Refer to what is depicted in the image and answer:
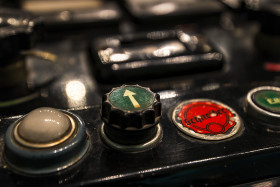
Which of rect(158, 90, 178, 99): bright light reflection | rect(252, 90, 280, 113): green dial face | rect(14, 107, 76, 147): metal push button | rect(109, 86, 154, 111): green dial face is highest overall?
rect(109, 86, 154, 111): green dial face

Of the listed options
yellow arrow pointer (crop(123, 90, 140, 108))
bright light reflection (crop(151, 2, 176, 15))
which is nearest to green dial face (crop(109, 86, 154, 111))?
yellow arrow pointer (crop(123, 90, 140, 108))

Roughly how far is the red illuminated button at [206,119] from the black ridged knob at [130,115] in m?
0.07

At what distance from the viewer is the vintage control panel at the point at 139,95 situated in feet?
1.58

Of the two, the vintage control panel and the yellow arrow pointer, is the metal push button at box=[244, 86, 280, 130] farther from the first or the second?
the yellow arrow pointer

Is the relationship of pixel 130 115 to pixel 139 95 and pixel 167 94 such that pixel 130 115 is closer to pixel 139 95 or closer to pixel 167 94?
pixel 139 95

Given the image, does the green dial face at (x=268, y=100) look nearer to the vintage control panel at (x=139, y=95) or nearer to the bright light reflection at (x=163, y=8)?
the vintage control panel at (x=139, y=95)

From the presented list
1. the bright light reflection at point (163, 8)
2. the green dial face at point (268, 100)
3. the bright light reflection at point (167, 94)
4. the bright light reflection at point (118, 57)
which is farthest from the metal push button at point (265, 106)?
the bright light reflection at point (163, 8)

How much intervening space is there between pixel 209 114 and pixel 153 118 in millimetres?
137

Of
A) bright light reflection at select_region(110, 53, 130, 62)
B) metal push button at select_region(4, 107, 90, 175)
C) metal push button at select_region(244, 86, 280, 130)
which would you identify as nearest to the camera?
metal push button at select_region(4, 107, 90, 175)

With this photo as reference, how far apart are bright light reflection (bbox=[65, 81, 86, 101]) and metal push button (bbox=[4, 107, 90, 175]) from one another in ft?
0.52

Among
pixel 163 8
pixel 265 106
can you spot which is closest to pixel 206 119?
pixel 265 106

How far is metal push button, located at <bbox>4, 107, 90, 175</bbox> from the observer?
0.46m

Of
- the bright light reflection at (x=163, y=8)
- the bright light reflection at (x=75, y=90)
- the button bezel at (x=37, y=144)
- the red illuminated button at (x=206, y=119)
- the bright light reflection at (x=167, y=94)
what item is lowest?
the red illuminated button at (x=206, y=119)

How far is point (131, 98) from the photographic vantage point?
52cm
